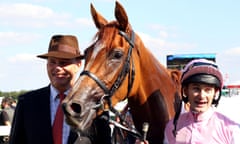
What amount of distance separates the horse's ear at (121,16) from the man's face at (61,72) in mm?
554

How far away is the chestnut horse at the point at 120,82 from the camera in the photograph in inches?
133

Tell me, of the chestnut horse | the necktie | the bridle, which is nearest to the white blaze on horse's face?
the chestnut horse

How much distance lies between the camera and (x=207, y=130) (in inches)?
120

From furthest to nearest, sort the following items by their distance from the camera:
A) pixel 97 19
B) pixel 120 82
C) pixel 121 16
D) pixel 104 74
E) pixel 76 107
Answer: pixel 97 19 < pixel 121 16 < pixel 120 82 < pixel 104 74 < pixel 76 107

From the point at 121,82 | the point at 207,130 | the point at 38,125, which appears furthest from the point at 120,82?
the point at 207,130

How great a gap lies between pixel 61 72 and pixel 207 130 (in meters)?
1.38

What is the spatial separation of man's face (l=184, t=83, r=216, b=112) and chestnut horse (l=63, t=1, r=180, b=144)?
0.79 m

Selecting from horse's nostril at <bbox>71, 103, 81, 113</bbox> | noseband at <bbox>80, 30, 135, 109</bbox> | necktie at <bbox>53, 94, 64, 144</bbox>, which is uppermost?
noseband at <bbox>80, 30, 135, 109</bbox>

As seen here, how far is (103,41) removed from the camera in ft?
11.9

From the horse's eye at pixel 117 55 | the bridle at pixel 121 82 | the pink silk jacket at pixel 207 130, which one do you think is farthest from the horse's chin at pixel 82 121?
the pink silk jacket at pixel 207 130

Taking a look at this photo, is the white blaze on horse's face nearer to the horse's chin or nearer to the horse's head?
the horse's head

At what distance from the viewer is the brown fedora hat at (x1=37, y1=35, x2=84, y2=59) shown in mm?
3621

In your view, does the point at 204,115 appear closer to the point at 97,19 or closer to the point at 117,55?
the point at 117,55

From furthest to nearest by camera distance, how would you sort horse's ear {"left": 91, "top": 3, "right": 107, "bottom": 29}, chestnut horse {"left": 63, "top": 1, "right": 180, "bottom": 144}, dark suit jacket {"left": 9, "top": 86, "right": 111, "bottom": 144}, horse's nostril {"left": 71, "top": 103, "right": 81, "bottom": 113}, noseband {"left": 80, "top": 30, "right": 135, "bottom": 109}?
horse's ear {"left": 91, "top": 3, "right": 107, "bottom": 29}, dark suit jacket {"left": 9, "top": 86, "right": 111, "bottom": 144}, noseband {"left": 80, "top": 30, "right": 135, "bottom": 109}, chestnut horse {"left": 63, "top": 1, "right": 180, "bottom": 144}, horse's nostril {"left": 71, "top": 103, "right": 81, "bottom": 113}
